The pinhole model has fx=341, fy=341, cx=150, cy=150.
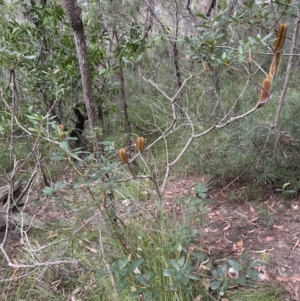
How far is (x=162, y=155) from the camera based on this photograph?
3969 mm

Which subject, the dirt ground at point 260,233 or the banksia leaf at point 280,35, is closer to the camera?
the banksia leaf at point 280,35

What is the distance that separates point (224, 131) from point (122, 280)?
196 cm

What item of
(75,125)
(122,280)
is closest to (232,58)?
(122,280)

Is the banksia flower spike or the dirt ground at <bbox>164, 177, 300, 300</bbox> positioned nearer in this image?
the banksia flower spike

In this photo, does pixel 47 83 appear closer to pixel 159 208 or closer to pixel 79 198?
pixel 79 198

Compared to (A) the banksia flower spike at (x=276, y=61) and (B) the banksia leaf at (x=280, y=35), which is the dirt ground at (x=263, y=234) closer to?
(A) the banksia flower spike at (x=276, y=61)

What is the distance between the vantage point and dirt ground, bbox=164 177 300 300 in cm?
218

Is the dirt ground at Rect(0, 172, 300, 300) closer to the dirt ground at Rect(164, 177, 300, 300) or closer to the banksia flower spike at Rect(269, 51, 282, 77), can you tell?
the dirt ground at Rect(164, 177, 300, 300)

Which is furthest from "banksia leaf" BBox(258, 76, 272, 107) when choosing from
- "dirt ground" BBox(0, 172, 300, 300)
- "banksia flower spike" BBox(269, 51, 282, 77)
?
"dirt ground" BBox(0, 172, 300, 300)

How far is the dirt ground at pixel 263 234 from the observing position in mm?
2178

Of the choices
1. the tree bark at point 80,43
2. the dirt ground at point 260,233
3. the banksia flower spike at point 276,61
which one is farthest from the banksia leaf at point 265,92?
the tree bark at point 80,43

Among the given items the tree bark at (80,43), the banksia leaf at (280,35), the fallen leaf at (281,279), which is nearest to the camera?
the banksia leaf at (280,35)

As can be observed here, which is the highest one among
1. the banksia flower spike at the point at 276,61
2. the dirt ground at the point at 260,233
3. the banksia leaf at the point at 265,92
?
the banksia flower spike at the point at 276,61

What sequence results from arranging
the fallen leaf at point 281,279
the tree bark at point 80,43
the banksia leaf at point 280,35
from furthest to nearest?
the tree bark at point 80,43 < the fallen leaf at point 281,279 < the banksia leaf at point 280,35
